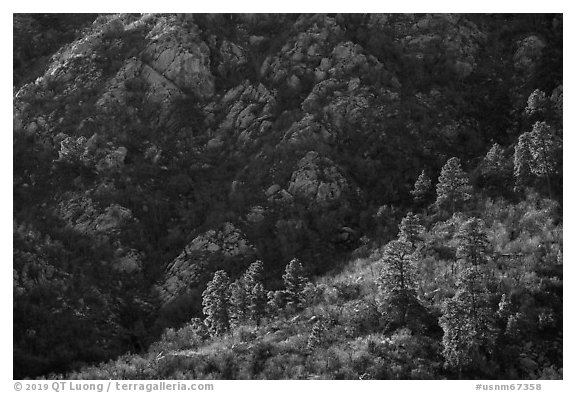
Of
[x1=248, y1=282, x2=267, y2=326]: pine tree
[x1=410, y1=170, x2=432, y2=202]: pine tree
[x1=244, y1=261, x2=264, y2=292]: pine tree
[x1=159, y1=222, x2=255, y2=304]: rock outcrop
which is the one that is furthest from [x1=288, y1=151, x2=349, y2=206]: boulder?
[x1=248, y1=282, x2=267, y2=326]: pine tree

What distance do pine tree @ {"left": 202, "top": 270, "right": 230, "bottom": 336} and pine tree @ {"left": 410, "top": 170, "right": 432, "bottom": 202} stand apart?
19714 millimetres

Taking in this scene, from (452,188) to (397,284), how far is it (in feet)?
50.0

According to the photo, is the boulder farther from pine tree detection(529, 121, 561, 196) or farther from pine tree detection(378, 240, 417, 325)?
pine tree detection(378, 240, 417, 325)

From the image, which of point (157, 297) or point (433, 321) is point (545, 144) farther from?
point (157, 297)

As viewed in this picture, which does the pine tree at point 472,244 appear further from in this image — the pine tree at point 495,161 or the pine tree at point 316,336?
the pine tree at point 495,161

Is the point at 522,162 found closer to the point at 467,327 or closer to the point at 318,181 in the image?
the point at 318,181

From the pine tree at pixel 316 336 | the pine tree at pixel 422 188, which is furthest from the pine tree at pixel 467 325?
the pine tree at pixel 422 188

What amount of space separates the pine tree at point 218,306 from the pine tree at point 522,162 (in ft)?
82.9

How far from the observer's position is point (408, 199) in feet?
163

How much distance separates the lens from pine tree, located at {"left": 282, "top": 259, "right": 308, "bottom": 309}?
37.2 metres

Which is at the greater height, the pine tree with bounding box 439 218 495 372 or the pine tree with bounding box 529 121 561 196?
the pine tree with bounding box 529 121 561 196

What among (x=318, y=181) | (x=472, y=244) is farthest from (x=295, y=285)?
(x=318, y=181)

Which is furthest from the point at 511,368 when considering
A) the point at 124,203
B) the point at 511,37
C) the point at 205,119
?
the point at 511,37

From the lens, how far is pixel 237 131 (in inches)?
2244
